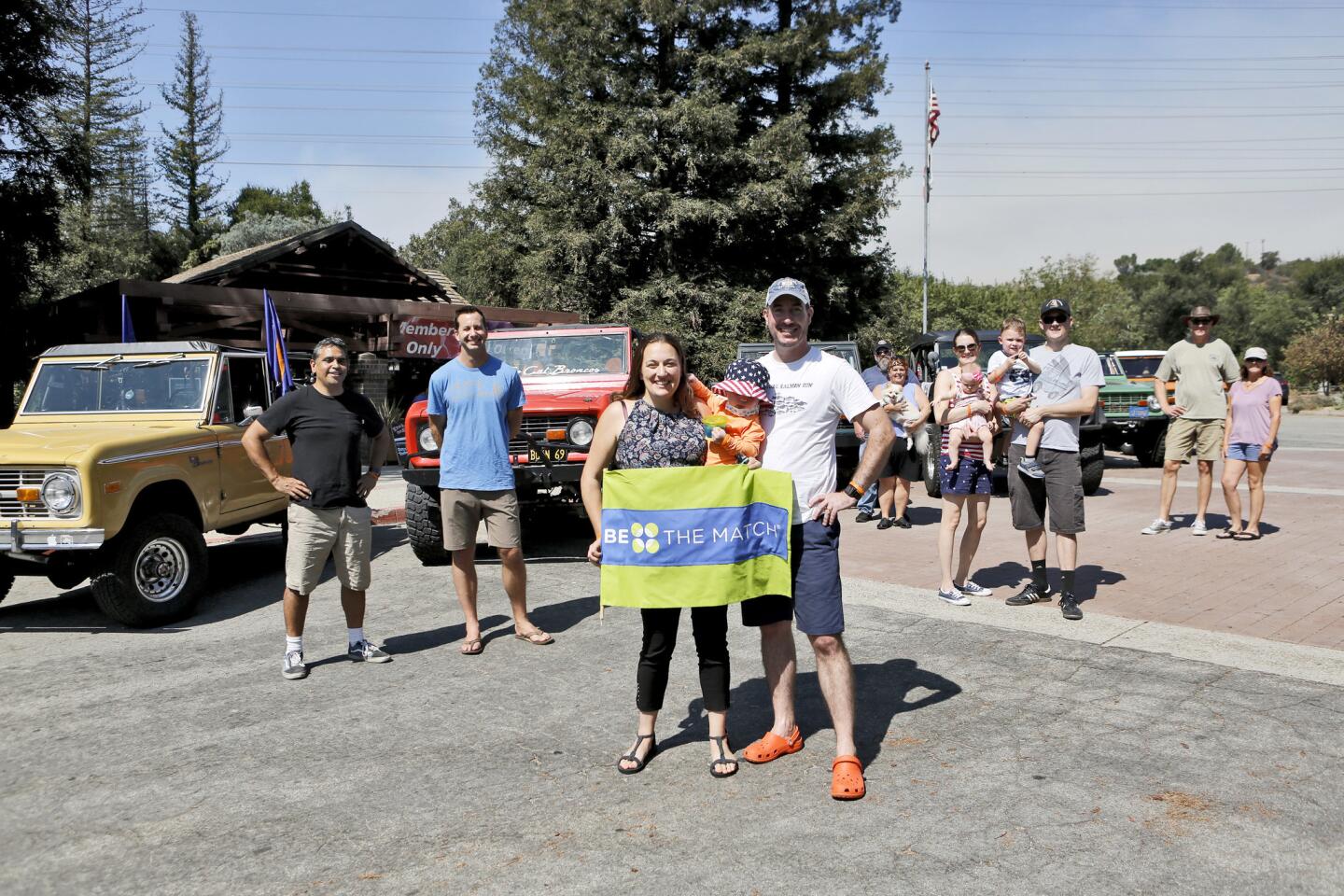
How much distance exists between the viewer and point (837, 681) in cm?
394

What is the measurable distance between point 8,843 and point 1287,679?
563cm

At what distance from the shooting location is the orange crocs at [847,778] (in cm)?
369

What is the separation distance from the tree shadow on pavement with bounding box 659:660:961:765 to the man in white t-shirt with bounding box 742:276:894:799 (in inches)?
13.8

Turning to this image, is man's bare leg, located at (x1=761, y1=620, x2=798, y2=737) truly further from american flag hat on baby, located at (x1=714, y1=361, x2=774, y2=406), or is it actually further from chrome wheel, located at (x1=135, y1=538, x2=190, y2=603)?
chrome wheel, located at (x1=135, y1=538, x2=190, y2=603)

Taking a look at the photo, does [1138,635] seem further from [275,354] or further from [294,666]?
[275,354]

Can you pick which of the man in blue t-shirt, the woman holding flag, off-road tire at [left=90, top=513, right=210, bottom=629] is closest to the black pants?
the woman holding flag

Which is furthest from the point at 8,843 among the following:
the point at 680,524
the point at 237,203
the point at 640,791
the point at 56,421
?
the point at 237,203

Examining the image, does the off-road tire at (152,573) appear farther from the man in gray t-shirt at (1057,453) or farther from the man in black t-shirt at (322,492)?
the man in gray t-shirt at (1057,453)

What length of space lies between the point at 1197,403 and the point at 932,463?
4.02 meters

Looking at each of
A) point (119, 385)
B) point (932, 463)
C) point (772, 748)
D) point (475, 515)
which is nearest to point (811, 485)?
point (772, 748)

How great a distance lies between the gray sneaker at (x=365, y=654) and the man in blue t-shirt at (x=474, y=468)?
0.50 meters

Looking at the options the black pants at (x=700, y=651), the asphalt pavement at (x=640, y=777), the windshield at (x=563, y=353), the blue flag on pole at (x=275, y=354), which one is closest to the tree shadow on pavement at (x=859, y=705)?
the asphalt pavement at (x=640, y=777)

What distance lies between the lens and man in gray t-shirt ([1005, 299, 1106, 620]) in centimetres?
641

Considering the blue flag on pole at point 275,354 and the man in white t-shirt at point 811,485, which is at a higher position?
the blue flag on pole at point 275,354
